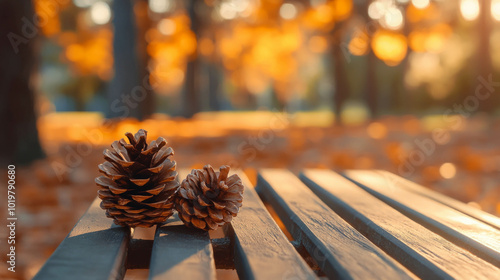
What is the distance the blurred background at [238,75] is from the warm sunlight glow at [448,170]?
29 mm

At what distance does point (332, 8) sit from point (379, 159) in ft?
22.1

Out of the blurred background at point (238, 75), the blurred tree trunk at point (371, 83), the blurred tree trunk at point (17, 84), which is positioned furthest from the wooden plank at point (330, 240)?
the blurred tree trunk at point (371, 83)

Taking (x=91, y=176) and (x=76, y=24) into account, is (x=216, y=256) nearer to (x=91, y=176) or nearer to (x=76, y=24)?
(x=91, y=176)

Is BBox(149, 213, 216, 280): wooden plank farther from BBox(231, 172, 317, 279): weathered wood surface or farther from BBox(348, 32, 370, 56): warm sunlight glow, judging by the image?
BBox(348, 32, 370, 56): warm sunlight glow

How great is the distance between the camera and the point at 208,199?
1314 mm

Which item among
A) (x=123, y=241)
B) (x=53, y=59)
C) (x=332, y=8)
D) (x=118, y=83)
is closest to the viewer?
(x=123, y=241)

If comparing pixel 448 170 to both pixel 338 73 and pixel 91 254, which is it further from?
pixel 338 73

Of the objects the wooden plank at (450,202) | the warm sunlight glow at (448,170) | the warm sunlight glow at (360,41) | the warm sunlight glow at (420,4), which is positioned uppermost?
the warm sunlight glow at (420,4)

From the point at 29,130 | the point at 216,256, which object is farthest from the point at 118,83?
the point at 216,256

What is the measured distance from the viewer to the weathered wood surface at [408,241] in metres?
1.01

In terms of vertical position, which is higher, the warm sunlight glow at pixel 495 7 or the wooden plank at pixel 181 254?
the warm sunlight glow at pixel 495 7

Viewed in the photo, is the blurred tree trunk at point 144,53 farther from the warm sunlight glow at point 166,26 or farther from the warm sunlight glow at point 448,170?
the warm sunlight glow at point 448,170

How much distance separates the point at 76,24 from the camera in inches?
825

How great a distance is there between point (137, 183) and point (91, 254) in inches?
10.3
